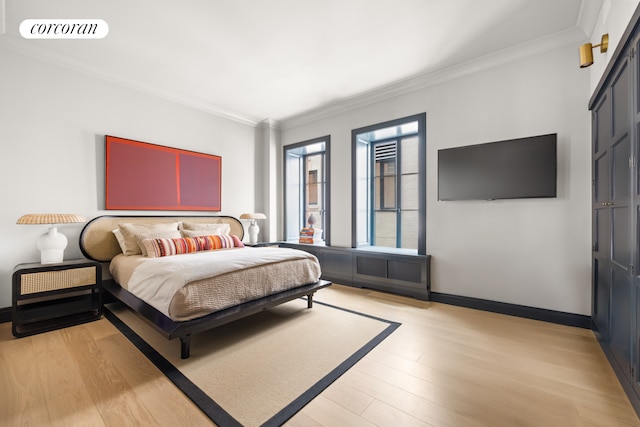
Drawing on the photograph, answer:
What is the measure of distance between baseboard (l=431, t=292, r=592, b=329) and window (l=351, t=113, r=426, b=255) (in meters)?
0.81


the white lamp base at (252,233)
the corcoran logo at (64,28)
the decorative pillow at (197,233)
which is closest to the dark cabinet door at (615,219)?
the decorative pillow at (197,233)

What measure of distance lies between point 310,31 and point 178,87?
223cm

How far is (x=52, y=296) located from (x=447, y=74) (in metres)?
5.03

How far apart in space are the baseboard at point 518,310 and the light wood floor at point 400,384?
15 cm

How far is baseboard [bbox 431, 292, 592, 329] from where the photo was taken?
2619 mm

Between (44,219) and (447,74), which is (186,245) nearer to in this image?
(44,219)

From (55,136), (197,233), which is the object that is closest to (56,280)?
(197,233)

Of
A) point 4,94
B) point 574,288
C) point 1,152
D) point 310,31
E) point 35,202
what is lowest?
point 574,288

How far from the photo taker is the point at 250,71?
11.3 feet

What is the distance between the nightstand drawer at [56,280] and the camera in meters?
2.52

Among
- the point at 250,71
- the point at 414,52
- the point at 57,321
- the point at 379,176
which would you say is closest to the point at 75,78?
the point at 250,71

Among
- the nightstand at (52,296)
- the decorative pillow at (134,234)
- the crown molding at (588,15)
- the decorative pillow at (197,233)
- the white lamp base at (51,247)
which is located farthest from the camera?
the decorative pillow at (197,233)

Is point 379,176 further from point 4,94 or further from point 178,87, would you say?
point 4,94

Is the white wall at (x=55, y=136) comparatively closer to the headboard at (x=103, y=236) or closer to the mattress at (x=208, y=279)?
the headboard at (x=103, y=236)
